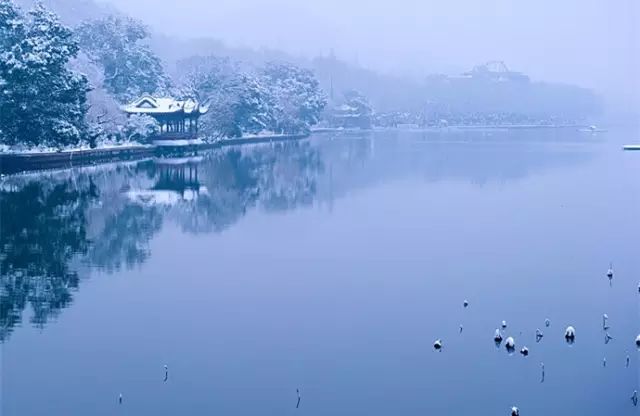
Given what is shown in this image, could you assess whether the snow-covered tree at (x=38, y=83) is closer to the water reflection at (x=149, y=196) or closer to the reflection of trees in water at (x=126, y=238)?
the water reflection at (x=149, y=196)

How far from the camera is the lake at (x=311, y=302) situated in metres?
8.55

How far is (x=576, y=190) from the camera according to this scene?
27.8 metres

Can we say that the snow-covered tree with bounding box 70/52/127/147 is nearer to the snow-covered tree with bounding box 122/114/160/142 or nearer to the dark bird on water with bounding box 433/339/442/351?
the snow-covered tree with bounding box 122/114/160/142

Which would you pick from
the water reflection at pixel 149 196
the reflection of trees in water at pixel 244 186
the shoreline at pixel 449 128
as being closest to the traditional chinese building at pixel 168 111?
the reflection of trees in water at pixel 244 186

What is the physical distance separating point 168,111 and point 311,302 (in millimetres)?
33687

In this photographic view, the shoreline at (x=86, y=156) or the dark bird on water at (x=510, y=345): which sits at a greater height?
the shoreline at (x=86, y=156)

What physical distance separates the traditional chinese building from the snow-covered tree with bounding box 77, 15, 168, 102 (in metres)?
4.51

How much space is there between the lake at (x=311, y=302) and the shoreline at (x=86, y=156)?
5.02 metres

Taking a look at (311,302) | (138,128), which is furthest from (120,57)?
(311,302)

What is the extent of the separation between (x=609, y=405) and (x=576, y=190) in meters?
20.5

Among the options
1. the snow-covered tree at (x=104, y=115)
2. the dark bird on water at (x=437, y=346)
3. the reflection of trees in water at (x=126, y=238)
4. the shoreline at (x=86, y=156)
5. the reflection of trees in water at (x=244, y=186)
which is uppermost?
the snow-covered tree at (x=104, y=115)

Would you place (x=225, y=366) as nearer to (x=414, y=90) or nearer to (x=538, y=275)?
(x=538, y=275)

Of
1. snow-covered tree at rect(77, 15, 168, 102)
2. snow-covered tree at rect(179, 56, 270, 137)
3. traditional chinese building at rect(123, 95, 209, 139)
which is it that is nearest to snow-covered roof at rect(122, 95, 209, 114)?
traditional chinese building at rect(123, 95, 209, 139)

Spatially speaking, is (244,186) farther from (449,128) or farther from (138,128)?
(449,128)
